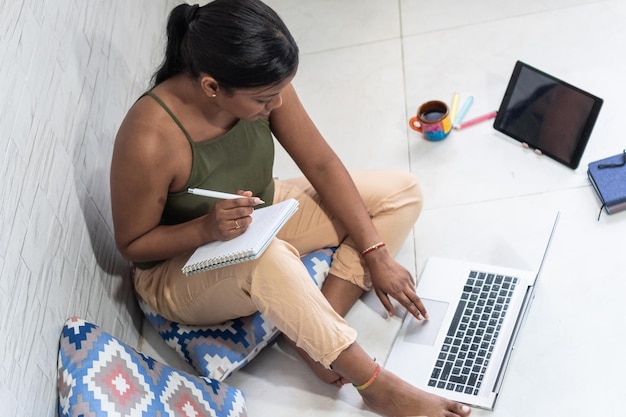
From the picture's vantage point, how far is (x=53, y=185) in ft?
6.15

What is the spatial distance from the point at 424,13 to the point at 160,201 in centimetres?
151

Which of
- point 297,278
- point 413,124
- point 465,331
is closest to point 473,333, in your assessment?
point 465,331

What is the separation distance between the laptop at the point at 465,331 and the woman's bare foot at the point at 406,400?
0.04 meters

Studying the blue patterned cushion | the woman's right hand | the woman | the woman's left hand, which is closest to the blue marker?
the woman

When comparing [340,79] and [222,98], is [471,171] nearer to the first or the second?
[340,79]

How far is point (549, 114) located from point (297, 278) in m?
0.96

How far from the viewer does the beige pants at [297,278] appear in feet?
6.09

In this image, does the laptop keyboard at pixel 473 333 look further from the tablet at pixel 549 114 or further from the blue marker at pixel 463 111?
the blue marker at pixel 463 111

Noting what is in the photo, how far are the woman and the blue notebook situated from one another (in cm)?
53

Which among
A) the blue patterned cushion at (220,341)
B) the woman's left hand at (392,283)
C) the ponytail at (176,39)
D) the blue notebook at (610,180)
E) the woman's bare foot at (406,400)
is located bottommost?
the blue patterned cushion at (220,341)

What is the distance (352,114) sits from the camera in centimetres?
277

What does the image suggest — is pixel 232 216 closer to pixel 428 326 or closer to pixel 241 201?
pixel 241 201

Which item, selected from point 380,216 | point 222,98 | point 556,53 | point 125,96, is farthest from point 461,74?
point 222,98

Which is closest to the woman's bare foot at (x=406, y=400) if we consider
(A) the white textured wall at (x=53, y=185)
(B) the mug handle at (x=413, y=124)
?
(A) the white textured wall at (x=53, y=185)
